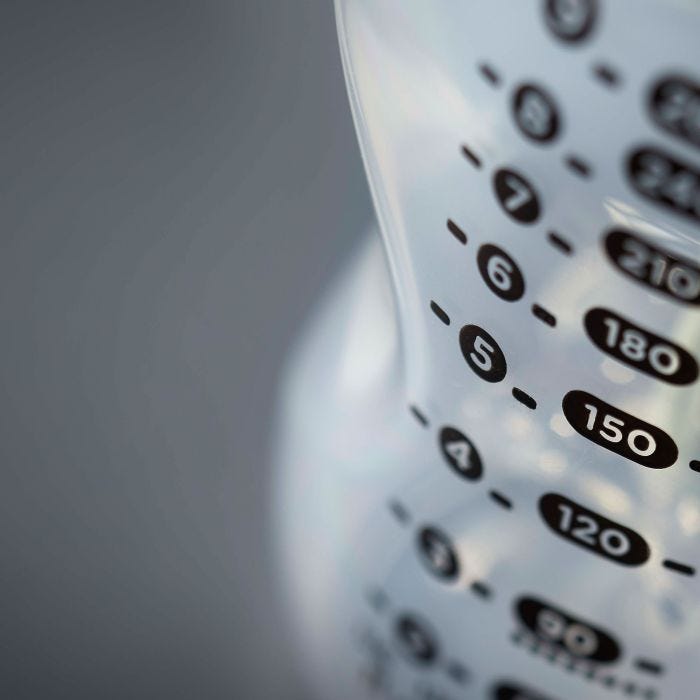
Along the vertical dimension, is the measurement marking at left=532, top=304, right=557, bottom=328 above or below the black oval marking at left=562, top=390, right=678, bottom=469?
above

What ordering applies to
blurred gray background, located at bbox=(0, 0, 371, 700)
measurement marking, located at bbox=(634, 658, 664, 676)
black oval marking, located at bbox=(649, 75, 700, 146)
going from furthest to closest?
blurred gray background, located at bbox=(0, 0, 371, 700) → measurement marking, located at bbox=(634, 658, 664, 676) → black oval marking, located at bbox=(649, 75, 700, 146)

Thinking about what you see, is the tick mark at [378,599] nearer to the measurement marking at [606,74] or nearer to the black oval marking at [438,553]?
the black oval marking at [438,553]

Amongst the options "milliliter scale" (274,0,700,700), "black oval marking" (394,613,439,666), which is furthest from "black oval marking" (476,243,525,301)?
"black oval marking" (394,613,439,666)

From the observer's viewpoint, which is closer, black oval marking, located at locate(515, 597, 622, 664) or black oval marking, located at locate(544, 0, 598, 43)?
black oval marking, located at locate(544, 0, 598, 43)

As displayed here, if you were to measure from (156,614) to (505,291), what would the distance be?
25 cm

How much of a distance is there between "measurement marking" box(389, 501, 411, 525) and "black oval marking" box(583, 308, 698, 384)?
9 centimetres

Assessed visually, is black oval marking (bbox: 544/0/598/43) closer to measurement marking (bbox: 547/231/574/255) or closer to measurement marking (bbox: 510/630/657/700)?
measurement marking (bbox: 547/231/574/255)

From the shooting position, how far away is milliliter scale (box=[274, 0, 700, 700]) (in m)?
0.21

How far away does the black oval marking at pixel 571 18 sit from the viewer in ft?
0.64

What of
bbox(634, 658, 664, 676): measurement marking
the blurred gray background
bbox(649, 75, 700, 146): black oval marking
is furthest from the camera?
the blurred gray background

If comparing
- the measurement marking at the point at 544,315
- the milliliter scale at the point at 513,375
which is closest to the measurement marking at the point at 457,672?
the milliliter scale at the point at 513,375

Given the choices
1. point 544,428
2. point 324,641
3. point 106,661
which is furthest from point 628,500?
point 106,661

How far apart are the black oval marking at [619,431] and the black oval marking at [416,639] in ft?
0.30

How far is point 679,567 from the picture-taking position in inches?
10.9
